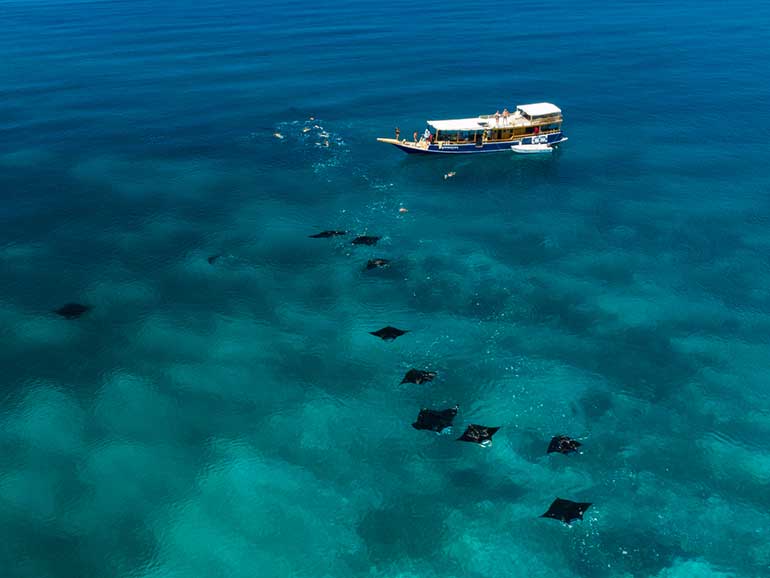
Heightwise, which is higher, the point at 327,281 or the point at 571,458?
the point at 327,281

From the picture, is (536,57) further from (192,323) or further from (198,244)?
(192,323)

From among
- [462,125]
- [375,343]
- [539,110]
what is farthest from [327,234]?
[539,110]

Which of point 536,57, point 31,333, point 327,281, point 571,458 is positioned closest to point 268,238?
point 327,281

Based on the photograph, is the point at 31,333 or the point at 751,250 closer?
the point at 31,333

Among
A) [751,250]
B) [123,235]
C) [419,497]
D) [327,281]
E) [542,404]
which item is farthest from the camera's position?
[123,235]

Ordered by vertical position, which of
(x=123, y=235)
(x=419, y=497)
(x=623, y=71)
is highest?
(x=623, y=71)

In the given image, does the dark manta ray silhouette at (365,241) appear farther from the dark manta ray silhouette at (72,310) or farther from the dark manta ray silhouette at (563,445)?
the dark manta ray silhouette at (563,445)
